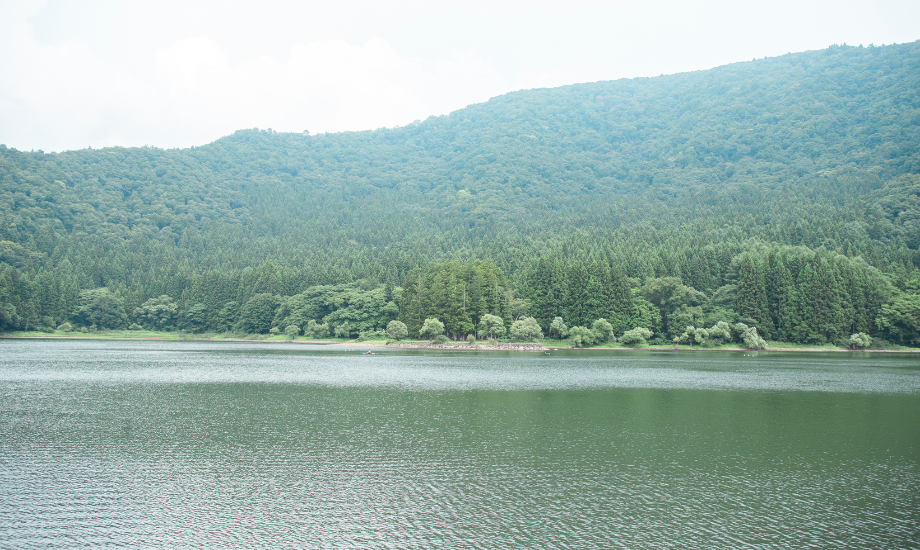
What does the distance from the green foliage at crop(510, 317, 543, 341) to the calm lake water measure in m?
49.8

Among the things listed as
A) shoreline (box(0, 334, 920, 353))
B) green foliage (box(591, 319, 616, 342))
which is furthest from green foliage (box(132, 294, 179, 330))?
green foliage (box(591, 319, 616, 342))

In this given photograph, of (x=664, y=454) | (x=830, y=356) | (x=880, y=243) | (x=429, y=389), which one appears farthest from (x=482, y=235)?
(x=664, y=454)

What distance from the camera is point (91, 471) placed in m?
23.9

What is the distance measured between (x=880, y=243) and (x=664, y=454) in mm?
125100

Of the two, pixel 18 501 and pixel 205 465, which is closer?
pixel 18 501

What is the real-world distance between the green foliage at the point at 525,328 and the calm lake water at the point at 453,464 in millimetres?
49807

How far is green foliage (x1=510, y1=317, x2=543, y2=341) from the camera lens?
10238cm

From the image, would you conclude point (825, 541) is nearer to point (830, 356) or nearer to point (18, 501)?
point (18, 501)

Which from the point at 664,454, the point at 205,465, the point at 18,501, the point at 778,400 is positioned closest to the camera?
the point at 18,501

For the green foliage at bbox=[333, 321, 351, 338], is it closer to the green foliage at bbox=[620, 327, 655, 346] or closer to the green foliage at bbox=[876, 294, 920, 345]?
the green foliage at bbox=[620, 327, 655, 346]

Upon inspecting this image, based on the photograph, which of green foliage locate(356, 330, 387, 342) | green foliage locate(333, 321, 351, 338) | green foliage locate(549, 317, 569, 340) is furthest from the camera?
green foliage locate(333, 321, 351, 338)

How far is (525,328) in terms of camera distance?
10231 cm

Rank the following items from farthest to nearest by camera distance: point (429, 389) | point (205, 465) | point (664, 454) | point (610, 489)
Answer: point (429, 389)
point (664, 454)
point (205, 465)
point (610, 489)

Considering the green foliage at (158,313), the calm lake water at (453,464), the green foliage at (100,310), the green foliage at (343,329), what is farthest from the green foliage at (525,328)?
the green foliage at (100,310)
